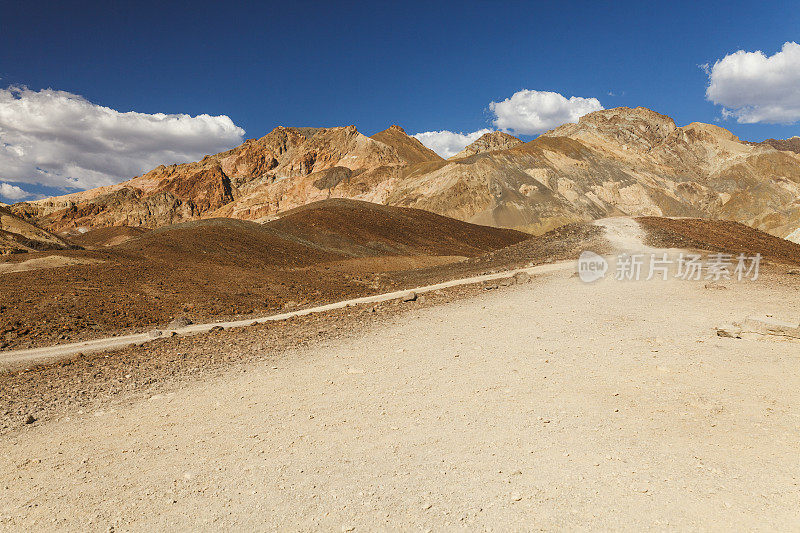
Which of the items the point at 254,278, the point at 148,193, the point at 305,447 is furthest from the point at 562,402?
the point at 148,193

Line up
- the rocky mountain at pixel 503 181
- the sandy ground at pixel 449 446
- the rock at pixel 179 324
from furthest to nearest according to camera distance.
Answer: the rocky mountain at pixel 503 181, the rock at pixel 179 324, the sandy ground at pixel 449 446

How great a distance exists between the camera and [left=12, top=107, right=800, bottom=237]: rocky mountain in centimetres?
7812

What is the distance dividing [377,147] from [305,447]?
368ft

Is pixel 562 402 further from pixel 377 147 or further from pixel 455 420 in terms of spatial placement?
pixel 377 147

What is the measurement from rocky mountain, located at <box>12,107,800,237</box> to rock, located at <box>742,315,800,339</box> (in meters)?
63.0

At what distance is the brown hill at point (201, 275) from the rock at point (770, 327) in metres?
14.0

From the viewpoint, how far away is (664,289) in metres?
12.8

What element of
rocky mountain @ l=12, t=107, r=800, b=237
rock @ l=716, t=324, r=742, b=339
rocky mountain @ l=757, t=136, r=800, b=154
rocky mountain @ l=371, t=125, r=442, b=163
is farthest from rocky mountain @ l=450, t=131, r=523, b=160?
rock @ l=716, t=324, r=742, b=339

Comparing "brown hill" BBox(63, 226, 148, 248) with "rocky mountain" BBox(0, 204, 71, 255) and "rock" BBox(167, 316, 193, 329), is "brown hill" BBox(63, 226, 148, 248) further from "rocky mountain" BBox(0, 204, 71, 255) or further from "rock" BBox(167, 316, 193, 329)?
"rock" BBox(167, 316, 193, 329)

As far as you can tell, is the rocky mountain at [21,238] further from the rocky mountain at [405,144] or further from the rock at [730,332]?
the rocky mountain at [405,144]

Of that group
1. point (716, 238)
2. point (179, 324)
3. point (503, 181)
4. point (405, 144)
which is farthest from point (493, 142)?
point (179, 324)

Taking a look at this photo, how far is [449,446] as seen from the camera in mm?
4645

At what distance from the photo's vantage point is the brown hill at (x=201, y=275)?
14.6 m

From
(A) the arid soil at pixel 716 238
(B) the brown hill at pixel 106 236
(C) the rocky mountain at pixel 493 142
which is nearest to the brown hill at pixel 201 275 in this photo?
(A) the arid soil at pixel 716 238
